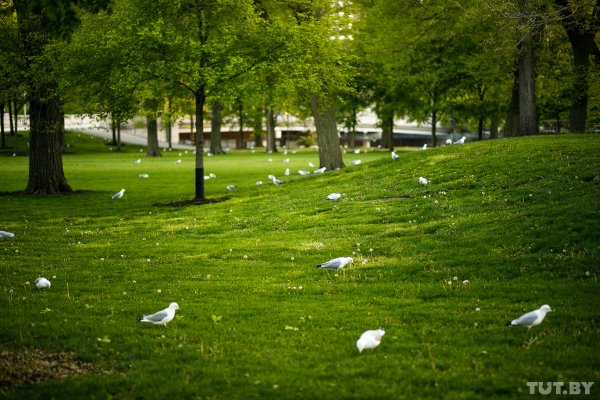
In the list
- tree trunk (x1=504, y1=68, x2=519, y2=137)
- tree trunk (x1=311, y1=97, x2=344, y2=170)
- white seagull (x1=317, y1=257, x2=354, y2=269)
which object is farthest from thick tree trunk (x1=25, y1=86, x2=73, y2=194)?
tree trunk (x1=504, y1=68, x2=519, y2=137)

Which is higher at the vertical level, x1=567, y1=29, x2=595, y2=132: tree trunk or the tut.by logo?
x1=567, y1=29, x2=595, y2=132: tree trunk

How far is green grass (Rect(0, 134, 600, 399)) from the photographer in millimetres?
7785

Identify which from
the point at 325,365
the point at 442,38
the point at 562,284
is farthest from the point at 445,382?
the point at 442,38

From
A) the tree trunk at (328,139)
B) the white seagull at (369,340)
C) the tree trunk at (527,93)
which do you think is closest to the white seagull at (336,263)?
the white seagull at (369,340)

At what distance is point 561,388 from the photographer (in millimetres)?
7199

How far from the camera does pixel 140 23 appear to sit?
2592 centimetres

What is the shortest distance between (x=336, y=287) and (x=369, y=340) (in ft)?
13.4

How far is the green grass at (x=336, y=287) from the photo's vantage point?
7785 millimetres

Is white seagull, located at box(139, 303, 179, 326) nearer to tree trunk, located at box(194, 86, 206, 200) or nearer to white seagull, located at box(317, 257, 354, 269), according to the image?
white seagull, located at box(317, 257, 354, 269)

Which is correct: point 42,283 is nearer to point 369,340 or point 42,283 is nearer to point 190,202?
point 369,340

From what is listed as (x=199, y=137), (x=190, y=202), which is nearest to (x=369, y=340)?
(x=190, y=202)

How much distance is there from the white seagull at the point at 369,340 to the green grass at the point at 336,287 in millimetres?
173

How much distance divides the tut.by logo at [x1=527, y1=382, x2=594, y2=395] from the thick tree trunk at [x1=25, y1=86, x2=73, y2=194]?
26416 millimetres

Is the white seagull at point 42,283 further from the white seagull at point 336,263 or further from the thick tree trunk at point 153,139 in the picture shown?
the thick tree trunk at point 153,139
